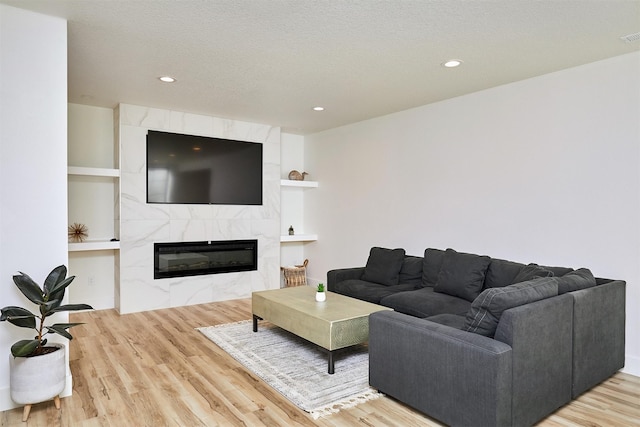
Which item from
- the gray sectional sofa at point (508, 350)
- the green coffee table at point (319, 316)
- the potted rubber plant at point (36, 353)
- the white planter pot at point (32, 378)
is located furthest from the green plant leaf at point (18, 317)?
the gray sectional sofa at point (508, 350)

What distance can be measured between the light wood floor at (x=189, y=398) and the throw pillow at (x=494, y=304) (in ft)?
2.29

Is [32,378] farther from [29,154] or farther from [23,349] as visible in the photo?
[29,154]

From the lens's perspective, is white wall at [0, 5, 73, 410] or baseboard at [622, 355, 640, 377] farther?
baseboard at [622, 355, 640, 377]

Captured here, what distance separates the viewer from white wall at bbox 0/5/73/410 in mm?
2641

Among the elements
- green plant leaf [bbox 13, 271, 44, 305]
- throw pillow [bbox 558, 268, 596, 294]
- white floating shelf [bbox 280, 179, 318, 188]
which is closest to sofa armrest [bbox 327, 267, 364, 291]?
white floating shelf [bbox 280, 179, 318, 188]

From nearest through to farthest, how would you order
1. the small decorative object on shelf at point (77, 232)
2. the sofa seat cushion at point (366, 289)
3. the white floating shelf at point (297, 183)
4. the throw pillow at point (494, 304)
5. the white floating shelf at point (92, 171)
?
the throw pillow at point (494, 304) → the sofa seat cushion at point (366, 289) → the white floating shelf at point (92, 171) → the small decorative object on shelf at point (77, 232) → the white floating shelf at point (297, 183)

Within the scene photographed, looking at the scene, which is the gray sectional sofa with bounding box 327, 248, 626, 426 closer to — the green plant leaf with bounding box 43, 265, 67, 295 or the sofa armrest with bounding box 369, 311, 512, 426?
the sofa armrest with bounding box 369, 311, 512, 426

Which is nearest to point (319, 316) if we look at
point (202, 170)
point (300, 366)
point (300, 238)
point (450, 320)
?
point (300, 366)

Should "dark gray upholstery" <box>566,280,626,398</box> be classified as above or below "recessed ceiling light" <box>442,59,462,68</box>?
below

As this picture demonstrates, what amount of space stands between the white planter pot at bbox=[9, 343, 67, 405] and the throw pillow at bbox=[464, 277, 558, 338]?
2691mm

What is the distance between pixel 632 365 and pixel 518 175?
6.33 ft

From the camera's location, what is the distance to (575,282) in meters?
2.94

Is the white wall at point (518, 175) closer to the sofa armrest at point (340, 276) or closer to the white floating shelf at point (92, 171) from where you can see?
the sofa armrest at point (340, 276)

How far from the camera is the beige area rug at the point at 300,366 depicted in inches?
111
